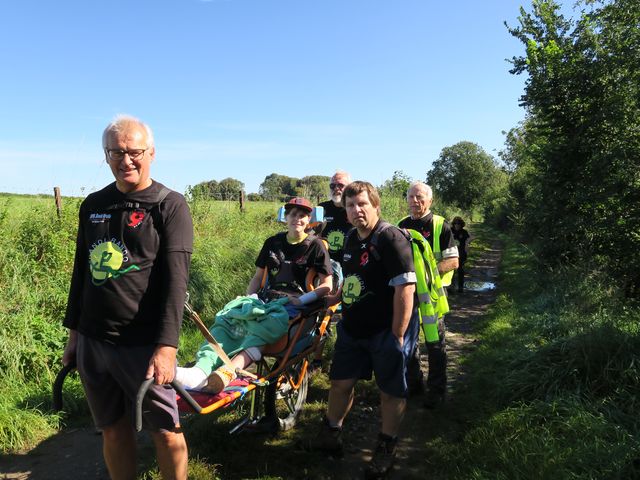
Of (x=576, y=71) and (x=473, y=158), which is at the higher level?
(x=473, y=158)

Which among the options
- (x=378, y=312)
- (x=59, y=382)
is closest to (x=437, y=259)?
(x=378, y=312)

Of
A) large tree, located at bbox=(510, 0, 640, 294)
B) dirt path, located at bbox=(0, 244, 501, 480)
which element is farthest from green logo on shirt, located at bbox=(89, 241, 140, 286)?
large tree, located at bbox=(510, 0, 640, 294)

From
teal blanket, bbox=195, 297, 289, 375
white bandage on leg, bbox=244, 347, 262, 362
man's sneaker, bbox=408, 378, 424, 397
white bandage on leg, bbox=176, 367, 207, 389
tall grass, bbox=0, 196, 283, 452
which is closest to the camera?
white bandage on leg, bbox=176, 367, 207, 389

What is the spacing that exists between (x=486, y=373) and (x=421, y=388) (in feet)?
2.76

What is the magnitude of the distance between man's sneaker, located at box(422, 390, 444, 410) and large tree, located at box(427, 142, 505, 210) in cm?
4528

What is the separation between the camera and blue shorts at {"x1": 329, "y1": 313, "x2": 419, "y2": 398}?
330 cm

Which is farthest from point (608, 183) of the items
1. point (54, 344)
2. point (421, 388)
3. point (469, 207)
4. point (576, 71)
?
point (469, 207)

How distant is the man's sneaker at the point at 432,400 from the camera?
14.6 ft

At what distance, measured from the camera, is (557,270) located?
8.80 metres

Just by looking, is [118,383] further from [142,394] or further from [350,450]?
[350,450]

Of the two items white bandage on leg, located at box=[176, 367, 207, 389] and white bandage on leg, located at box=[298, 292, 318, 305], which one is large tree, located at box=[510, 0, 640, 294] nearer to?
white bandage on leg, located at box=[298, 292, 318, 305]

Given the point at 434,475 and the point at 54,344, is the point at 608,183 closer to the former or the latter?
the point at 434,475

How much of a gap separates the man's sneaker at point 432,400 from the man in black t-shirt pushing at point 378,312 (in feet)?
3.90

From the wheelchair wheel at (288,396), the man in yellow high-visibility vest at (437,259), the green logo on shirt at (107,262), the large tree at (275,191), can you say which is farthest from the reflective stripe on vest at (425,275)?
the large tree at (275,191)
